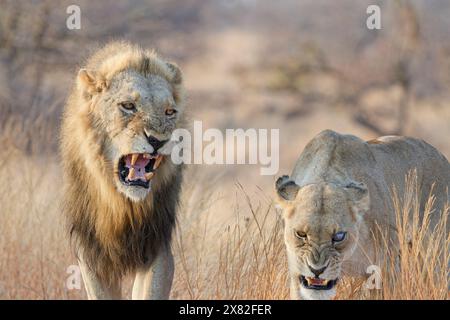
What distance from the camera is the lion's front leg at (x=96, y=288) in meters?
6.57

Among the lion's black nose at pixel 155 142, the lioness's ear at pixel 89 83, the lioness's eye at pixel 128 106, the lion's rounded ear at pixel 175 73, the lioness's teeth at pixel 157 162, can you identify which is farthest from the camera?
the lion's rounded ear at pixel 175 73

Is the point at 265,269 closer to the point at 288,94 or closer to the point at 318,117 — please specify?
the point at 288,94

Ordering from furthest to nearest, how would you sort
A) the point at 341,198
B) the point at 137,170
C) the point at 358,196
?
the point at 137,170, the point at 358,196, the point at 341,198

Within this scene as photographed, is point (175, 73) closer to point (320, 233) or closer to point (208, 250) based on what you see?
point (320, 233)

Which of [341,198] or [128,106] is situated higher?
[128,106]

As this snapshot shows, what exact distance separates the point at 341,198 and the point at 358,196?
155 mm

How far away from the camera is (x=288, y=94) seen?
2444 cm

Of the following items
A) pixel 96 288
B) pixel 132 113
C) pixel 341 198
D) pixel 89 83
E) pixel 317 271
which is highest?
pixel 89 83

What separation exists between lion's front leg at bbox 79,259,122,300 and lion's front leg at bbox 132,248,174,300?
15 cm

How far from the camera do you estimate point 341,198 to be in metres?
6.11

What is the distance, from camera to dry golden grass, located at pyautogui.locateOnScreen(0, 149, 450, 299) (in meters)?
6.51

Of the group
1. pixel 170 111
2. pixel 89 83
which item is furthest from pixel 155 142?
pixel 89 83

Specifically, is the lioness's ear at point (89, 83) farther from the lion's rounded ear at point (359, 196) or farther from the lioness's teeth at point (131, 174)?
the lion's rounded ear at point (359, 196)

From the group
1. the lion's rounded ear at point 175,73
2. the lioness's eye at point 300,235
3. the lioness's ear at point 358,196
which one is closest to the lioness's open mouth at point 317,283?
the lioness's eye at point 300,235
